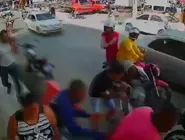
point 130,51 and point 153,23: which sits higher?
point 130,51

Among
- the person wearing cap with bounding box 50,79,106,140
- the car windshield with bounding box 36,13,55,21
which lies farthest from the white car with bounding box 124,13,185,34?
the person wearing cap with bounding box 50,79,106,140

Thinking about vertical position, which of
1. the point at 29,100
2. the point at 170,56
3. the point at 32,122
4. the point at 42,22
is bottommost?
the point at 42,22

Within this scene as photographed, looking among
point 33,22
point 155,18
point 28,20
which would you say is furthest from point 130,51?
point 28,20

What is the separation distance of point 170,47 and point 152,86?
138cm

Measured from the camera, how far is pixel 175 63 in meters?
6.67

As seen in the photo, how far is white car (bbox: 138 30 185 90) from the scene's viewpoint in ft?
21.5

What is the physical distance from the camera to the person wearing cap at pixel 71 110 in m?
3.27

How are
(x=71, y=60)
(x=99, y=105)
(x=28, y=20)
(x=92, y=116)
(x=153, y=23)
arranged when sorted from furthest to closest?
(x=28, y=20) < (x=153, y=23) < (x=71, y=60) < (x=99, y=105) < (x=92, y=116)

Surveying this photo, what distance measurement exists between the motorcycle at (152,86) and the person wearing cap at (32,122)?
288 centimetres

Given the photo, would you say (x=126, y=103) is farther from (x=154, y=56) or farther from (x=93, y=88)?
(x=154, y=56)

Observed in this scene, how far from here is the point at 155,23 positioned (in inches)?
596

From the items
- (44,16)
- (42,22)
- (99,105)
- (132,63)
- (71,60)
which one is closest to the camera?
(99,105)

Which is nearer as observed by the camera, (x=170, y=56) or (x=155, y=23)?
(x=170, y=56)

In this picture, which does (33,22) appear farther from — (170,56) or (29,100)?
(29,100)
